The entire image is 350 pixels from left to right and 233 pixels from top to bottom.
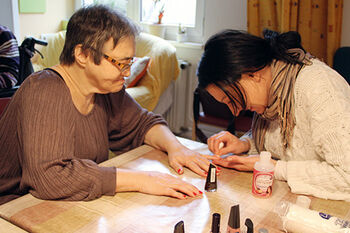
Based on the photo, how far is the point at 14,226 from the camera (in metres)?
0.96

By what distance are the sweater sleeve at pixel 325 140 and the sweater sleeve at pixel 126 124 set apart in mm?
609

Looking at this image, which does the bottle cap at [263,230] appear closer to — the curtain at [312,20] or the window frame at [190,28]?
the curtain at [312,20]

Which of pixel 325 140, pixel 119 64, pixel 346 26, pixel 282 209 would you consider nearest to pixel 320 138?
pixel 325 140

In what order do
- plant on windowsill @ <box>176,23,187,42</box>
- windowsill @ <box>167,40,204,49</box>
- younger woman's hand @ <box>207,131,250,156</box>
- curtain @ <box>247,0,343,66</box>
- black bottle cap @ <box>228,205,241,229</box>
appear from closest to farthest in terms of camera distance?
black bottle cap @ <box>228,205,241,229</box> < younger woman's hand @ <box>207,131,250,156</box> < curtain @ <box>247,0,343,66</box> < windowsill @ <box>167,40,204,49</box> < plant on windowsill @ <box>176,23,187,42</box>

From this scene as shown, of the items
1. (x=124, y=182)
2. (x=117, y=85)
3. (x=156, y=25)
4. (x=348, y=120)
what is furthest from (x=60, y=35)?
(x=348, y=120)

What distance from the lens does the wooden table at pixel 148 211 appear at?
96 centimetres

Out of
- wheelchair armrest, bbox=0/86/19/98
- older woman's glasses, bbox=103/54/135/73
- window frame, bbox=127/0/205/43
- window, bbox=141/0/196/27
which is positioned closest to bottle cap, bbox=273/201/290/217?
older woman's glasses, bbox=103/54/135/73

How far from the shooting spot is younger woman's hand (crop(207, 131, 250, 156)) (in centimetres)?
149

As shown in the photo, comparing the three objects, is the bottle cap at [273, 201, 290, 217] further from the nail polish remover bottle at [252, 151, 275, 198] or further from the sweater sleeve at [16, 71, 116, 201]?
the sweater sleeve at [16, 71, 116, 201]

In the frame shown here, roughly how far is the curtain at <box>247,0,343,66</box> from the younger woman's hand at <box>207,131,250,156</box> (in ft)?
5.24

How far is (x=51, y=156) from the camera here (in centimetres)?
114

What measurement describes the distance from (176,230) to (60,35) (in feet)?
11.9

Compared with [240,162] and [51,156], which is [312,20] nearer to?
[240,162]

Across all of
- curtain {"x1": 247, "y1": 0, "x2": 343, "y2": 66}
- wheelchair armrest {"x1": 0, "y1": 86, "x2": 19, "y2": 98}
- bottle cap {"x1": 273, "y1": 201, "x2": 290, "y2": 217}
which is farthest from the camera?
curtain {"x1": 247, "y1": 0, "x2": 343, "y2": 66}
